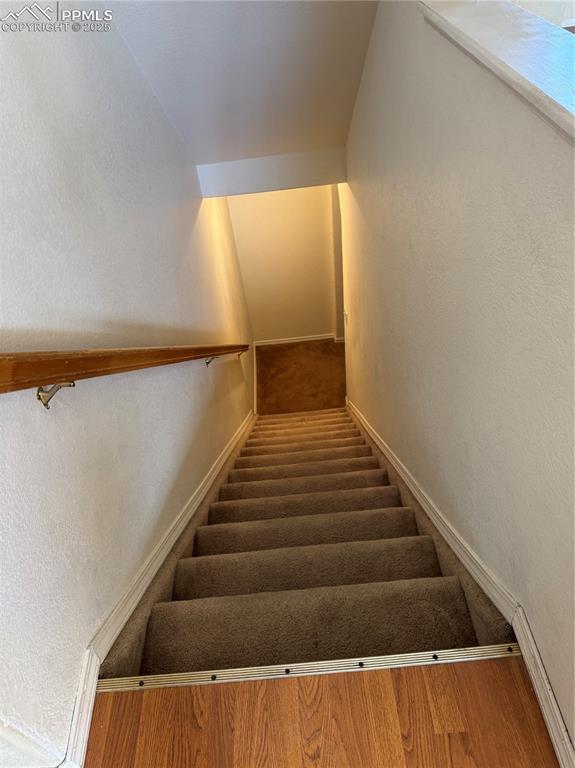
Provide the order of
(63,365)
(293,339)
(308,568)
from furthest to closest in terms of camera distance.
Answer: (293,339)
(308,568)
(63,365)

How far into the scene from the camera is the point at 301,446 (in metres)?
3.40

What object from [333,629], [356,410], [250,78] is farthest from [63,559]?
[356,410]

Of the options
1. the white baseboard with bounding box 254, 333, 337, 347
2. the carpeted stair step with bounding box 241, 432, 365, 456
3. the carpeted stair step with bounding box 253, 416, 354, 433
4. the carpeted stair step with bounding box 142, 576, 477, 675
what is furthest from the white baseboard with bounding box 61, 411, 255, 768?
the white baseboard with bounding box 254, 333, 337, 347

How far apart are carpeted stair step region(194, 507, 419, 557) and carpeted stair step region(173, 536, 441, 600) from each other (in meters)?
0.20

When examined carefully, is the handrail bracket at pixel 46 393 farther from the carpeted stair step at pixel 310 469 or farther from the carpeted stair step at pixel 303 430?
the carpeted stair step at pixel 303 430

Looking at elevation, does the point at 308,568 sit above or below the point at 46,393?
below

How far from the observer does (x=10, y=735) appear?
0.77 meters

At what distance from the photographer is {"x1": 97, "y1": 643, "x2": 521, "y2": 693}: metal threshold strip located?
39.8 inches

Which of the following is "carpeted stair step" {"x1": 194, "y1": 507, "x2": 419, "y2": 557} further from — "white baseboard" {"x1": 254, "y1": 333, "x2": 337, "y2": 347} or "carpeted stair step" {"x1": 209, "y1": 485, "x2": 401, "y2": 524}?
"white baseboard" {"x1": 254, "y1": 333, "x2": 337, "y2": 347}

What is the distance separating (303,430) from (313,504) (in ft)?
7.17

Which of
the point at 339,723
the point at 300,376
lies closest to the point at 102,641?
the point at 339,723

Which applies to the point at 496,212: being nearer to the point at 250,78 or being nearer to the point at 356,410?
the point at 250,78

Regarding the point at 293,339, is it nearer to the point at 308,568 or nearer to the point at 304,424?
the point at 304,424

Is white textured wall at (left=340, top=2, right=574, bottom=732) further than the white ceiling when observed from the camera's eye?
No
